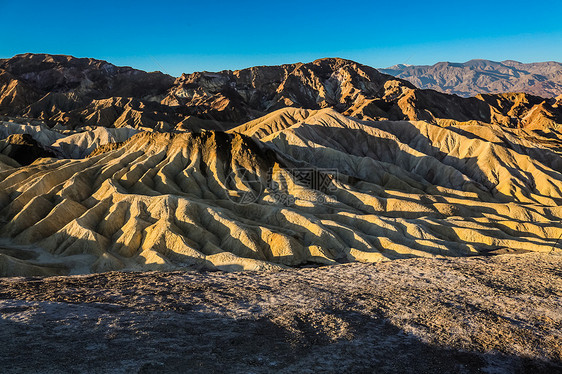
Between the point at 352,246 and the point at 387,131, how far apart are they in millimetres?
69417

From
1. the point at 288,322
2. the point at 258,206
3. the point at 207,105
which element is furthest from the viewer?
the point at 207,105

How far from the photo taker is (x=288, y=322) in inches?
473

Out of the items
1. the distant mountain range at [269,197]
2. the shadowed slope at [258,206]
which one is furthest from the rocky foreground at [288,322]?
the shadowed slope at [258,206]

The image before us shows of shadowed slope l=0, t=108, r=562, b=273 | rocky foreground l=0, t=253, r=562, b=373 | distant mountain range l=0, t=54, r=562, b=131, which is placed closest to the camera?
rocky foreground l=0, t=253, r=562, b=373

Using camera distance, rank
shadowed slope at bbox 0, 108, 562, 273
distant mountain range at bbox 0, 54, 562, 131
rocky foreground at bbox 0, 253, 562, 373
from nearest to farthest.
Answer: rocky foreground at bbox 0, 253, 562, 373 < shadowed slope at bbox 0, 108, 562, 273 < distant mountain range at bbox 0, 54, 562, 131

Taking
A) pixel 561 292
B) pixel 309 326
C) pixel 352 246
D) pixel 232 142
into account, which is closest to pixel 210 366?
pixel 309 326

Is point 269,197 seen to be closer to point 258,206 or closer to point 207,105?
point 258,206

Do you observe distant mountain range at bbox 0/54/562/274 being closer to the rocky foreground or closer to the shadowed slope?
the shadowed slope

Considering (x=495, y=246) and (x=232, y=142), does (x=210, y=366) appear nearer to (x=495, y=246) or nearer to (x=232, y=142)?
(x=495, y=246)

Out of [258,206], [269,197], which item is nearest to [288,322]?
[258,206]

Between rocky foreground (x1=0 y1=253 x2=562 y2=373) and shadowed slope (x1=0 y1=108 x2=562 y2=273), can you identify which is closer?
rocky foreground (x1=0 y1=253 x2=562 y2=373)

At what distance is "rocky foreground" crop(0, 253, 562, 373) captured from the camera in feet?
30.7

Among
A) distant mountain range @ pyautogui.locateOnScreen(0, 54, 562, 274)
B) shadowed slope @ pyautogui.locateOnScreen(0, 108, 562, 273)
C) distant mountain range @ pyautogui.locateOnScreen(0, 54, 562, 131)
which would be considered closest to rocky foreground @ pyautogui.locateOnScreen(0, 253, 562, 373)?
distant mountain range @ pyautogui.locateOnScreen(0, 54, 562, 274)

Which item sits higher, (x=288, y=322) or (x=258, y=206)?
(x=288, y=322)
